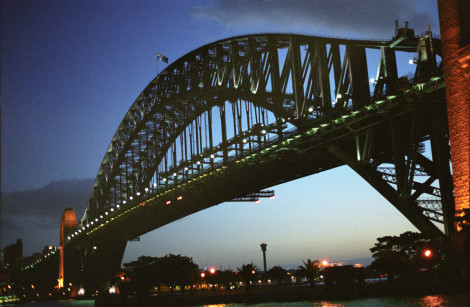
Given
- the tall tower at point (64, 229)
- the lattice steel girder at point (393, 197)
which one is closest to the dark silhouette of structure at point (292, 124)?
the lattice steel girder at point (393, 197)

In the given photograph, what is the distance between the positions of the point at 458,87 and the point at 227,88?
4246cm

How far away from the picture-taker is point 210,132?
8394cm

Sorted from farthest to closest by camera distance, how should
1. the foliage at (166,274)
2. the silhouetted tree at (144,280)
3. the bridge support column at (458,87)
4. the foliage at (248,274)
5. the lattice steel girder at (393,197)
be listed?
1. the silhouetted tree at (144,280)
2. the foliage at (166,274)
3. the foliage at (248,274)
4. the lattice steel girder at (393,197)
5. the bridge support column at (458,87)

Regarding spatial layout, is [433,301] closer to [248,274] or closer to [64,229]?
[248,274]

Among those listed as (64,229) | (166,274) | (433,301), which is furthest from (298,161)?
(64,229)

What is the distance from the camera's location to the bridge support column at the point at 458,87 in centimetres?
3509

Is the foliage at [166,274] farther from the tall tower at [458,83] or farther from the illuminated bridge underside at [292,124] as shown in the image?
the tall tower at [458,83]

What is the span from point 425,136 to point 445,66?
12.6 m

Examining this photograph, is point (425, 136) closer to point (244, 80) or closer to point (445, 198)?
point (445, 198)

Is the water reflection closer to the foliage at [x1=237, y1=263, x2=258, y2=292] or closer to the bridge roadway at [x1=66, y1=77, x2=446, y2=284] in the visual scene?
the bridge roadway at [x1=66, y1=77, x2=446, y2=284]

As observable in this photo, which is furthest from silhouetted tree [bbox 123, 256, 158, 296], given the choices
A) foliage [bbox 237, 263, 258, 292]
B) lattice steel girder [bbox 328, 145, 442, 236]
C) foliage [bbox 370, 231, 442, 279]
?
lattice steel girder [bbox 328, 145, 442, 236]

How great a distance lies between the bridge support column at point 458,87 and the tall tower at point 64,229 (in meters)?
114

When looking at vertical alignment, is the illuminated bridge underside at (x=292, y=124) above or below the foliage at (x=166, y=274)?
above

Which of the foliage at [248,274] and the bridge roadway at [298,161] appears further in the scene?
the foliage at [248,274]
